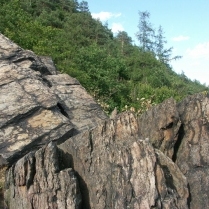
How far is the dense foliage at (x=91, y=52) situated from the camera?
28.3 m

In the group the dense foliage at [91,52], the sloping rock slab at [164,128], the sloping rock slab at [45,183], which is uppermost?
the dense foliage at [91,52]

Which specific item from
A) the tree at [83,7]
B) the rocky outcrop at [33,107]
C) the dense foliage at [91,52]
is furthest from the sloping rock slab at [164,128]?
the tree at [83,7]

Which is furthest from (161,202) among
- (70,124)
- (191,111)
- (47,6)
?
(47,6)

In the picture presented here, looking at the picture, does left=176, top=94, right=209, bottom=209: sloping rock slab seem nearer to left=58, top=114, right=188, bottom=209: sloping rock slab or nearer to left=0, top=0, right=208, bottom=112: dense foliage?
left=58, top=114, right=188, bottom=209: sloping rock slab

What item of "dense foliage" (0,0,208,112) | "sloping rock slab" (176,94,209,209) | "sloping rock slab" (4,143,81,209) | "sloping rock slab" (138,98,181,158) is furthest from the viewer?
"dense foliage" (0,0,208,112)

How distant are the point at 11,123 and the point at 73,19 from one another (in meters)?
53.1

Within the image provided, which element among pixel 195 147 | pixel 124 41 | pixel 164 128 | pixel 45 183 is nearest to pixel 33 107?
pixel 164 128

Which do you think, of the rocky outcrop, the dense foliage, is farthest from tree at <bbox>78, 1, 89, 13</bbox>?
the rocky outcrop

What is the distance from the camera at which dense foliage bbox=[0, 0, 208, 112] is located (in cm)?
2830

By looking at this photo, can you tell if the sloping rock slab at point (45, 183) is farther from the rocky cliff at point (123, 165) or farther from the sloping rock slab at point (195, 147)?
the sloping rock slab at point (195, 147)

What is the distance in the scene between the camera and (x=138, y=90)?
44.2 meters

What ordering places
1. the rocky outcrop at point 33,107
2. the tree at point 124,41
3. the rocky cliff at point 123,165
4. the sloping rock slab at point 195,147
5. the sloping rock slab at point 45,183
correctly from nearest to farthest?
the rocky cliff at point 123,165 → the sloping rock slab at point 45,183 → the sloping rock slab at point 195,147 → the rocky outcrop at point 33,107 → the tree at point 124,41

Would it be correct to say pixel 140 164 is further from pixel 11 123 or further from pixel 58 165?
pixel 11 123

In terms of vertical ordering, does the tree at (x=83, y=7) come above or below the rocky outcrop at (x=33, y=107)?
above
